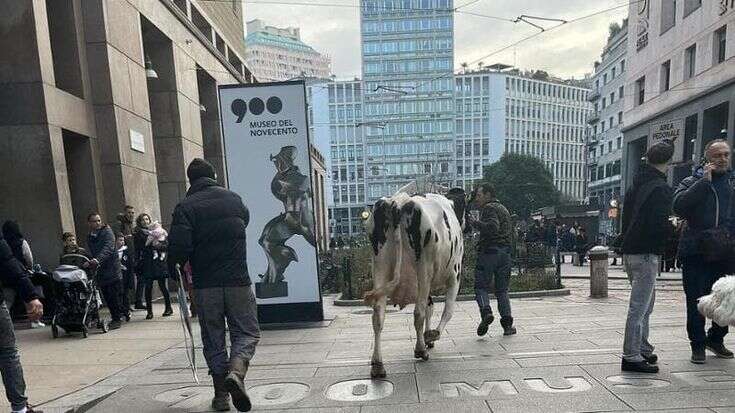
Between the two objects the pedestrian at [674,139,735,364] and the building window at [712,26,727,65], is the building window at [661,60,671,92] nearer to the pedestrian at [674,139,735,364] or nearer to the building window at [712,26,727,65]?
the building window at [712,26,727,65]

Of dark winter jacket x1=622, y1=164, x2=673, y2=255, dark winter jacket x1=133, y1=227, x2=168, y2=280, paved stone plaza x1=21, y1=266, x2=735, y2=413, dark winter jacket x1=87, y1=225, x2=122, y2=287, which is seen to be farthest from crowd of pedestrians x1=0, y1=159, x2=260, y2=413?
dark winter jacket x1=133, y1=227, x2=168, y2=280

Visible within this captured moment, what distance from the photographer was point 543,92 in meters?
108

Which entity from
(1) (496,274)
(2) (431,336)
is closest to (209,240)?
(2) (431,336)

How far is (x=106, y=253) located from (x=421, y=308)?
19.0ft

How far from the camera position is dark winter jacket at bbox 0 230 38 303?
3746 mm

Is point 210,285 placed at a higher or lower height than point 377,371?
higher

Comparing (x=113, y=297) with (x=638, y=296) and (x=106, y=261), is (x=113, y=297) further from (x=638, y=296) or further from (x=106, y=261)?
(x=638, y=296)

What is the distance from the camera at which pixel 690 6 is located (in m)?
26.8

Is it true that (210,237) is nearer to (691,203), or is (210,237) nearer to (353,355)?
(353,355)

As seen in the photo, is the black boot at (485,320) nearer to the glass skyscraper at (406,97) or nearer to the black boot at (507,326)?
the black boot at (507,326)

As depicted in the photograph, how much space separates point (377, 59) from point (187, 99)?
85.9m

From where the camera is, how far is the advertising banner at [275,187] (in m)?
7.52

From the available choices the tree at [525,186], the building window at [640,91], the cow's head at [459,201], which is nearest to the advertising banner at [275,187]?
the cow's head at [459,201]

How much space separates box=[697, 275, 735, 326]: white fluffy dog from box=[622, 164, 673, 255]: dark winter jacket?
59cm
